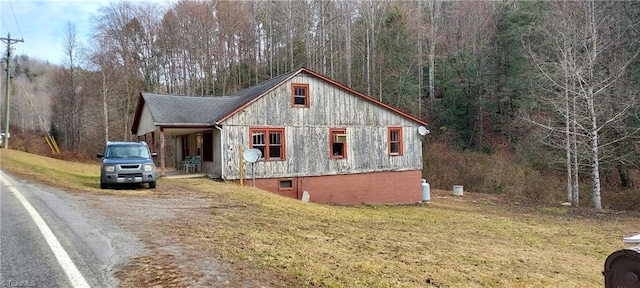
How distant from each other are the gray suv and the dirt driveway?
2.23 m

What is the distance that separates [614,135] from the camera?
22.8m

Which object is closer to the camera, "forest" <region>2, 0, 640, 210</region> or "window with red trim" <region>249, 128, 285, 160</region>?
"window with red trim" <region>249, 128, 285, 160</region>

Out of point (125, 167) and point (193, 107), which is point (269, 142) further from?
point (125, 167)

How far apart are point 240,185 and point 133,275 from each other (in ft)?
38.7

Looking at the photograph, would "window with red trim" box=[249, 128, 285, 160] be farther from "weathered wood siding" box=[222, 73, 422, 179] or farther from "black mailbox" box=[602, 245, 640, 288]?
"black mailbox" box=[602, 245, 640, 288]

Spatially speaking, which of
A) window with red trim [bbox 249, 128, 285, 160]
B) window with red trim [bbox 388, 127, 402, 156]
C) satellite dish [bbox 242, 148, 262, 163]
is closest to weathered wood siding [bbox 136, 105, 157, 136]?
window with red trim [bbox 249, 128, 285, 160]

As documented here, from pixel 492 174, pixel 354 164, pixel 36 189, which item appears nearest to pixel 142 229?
pixel 36 189

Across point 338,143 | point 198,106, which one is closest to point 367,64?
point 338,143

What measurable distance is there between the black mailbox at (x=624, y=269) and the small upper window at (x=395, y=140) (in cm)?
1728

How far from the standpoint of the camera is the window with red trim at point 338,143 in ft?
61.7

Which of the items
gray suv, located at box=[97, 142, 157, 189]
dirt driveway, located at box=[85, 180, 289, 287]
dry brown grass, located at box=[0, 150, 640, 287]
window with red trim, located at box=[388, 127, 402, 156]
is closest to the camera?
dirt driveway, located at box=[85, 180, 289, 287]

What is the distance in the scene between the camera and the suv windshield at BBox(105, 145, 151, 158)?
45.6ft

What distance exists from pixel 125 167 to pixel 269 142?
6.14 meters

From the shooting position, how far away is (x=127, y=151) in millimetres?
14117
